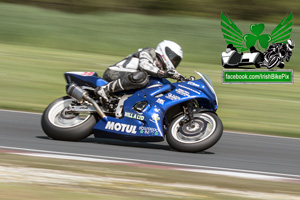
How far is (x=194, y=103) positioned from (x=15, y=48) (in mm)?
12871

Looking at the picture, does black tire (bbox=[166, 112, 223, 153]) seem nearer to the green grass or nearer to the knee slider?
the knee slider

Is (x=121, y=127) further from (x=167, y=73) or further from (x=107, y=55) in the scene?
(x=107, y=55)

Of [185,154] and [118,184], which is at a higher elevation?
[118,184]

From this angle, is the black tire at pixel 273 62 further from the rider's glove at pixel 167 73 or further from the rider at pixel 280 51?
the rider's glove at pixel 167 73

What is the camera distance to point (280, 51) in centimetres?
1916

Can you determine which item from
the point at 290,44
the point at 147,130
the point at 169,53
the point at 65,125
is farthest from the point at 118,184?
the point at 290,44

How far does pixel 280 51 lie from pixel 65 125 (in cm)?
1296

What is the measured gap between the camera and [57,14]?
23672 millimetres

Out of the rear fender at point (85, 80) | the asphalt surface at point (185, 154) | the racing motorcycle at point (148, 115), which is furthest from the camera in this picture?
the rear fender at point (85, 80)

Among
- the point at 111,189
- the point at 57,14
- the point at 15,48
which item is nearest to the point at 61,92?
the point at 15,48

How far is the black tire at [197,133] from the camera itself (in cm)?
738

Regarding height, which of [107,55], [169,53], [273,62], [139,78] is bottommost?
[107,55]

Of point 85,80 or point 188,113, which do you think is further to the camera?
point 85,80

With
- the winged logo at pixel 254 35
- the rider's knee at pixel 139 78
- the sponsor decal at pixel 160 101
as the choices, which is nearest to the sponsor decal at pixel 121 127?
the sponsor decal at pixel 160 101
